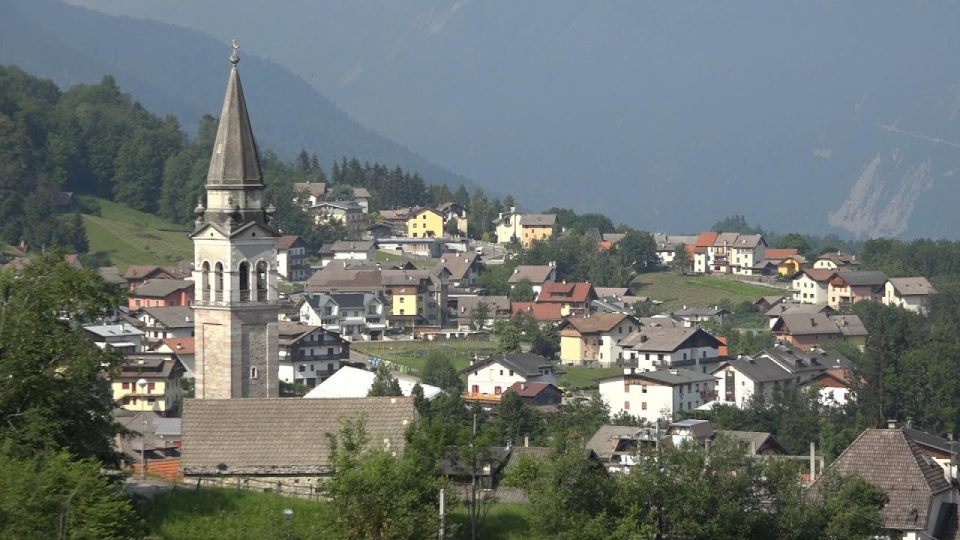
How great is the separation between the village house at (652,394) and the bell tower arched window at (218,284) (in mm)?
31040

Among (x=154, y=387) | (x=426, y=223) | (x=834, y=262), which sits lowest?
(x=154, y=387)

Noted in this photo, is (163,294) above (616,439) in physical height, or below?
above

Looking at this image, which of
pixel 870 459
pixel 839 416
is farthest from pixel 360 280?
pixel 870 459

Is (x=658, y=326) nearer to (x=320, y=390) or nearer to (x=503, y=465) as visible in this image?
(x=320, y=390)

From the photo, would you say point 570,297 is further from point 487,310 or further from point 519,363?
point 519,363

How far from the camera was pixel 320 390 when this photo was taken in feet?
188

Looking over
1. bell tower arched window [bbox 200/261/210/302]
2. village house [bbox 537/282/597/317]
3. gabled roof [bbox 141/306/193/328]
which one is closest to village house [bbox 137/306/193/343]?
gabled roof [bbox 141/306/193/328]

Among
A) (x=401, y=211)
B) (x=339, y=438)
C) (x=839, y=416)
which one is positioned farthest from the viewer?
(x=401, y=211)

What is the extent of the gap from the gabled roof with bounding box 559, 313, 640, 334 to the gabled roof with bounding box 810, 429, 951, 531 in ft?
156

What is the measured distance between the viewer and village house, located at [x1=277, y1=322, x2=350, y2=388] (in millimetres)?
70375

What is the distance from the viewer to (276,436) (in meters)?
30.4

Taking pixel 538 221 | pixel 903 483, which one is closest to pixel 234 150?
pixel 903 483

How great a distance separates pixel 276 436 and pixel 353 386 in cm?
2921

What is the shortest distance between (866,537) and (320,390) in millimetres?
28414
